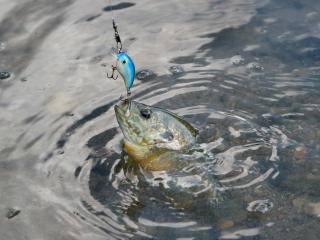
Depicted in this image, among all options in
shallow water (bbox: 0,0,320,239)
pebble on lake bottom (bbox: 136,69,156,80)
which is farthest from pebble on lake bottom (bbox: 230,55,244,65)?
pebble on lake bottom (bbox: 136,69,156,80)

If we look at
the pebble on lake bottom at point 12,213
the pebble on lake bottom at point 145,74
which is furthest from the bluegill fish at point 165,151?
the pebble on lake bottom at point 145,74

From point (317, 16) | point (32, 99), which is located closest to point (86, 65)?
point (32, 99)

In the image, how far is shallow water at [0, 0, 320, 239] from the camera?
475 cm

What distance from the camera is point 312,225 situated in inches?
182

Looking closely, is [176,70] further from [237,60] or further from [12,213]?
→ [12,213]

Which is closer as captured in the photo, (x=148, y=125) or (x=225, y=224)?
(x=225, y=224)

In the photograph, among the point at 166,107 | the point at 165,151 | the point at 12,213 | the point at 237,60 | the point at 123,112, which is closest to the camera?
the point at 12,213

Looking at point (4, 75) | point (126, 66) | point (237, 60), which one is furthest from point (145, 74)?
point (126, 66)

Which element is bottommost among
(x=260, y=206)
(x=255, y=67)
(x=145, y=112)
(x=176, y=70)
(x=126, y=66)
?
(x=260, y=206)

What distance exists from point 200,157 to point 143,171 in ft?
1.67

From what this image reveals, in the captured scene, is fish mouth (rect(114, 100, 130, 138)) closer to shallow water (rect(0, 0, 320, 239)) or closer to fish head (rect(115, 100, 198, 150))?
fish head (rect(115, 100, 198, 150))

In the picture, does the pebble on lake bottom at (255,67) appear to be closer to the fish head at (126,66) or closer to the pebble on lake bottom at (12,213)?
the fish head at (126,66)

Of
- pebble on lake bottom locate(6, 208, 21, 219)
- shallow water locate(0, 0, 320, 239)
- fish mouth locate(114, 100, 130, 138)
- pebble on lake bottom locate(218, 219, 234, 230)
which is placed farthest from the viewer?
fish mouth locate(114, 100, 130, 138)

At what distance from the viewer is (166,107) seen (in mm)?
6027
